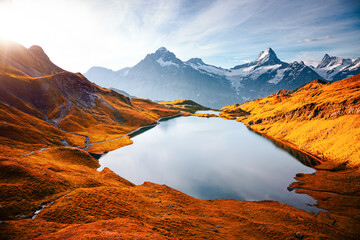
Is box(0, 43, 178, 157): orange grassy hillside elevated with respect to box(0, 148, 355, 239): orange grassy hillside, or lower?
elevated

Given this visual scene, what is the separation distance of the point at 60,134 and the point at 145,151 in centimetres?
6109

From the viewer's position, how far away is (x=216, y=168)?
8669cm

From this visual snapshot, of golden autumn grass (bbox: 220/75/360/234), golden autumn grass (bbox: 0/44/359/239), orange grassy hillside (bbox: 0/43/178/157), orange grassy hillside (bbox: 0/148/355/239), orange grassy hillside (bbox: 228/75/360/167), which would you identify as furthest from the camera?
orange grassy hillside (bbox: 0/43/178/157)

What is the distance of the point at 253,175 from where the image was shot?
263 ft

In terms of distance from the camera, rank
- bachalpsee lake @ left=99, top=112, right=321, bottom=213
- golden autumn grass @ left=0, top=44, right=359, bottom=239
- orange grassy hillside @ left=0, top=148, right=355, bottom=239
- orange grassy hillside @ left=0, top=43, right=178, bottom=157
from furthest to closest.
→ orange grassy hillside @ left=0, top=43, right=178, bottom=157, bachalpsee lake @ left=99, top=112, right=321, bottom=213, golden autumn grass @ left=0, top=44, right=359, bottom=239, orange grassy hillside @ left=0, top=148, right=355, bottom=239

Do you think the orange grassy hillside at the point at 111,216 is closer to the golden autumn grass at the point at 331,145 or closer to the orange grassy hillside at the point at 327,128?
the golden autumn grass at the point at 331,145

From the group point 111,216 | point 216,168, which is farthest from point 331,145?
point 111,216

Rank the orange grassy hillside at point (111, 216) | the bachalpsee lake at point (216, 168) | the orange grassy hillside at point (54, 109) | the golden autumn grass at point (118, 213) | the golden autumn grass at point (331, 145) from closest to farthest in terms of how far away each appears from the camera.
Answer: the orange grassy hillside at point (111, 216) → the golden autumn grass at point (118, 213) → the golden autumn grass at point (331, 145) → the bachalpsee lake at point (216, 168) → the orange grassy hillside at point (54, 109)

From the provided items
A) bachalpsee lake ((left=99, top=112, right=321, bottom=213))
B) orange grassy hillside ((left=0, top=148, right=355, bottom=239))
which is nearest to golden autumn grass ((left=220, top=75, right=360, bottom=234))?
bachalpsee lake ((left=99, top=112, right=321, bottom=213))

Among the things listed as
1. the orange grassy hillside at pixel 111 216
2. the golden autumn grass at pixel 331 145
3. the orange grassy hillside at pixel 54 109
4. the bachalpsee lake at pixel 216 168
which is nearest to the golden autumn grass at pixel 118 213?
the orange grassy hillside at pixel 111 216

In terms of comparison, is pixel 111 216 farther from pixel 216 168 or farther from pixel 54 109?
pixel 54 109

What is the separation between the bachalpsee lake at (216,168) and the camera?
65938 mm

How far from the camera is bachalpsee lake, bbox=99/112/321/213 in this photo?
65.9m

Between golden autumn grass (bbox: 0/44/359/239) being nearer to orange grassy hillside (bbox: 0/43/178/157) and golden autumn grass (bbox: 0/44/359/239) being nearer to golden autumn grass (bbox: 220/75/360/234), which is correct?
golden autumn grass (bbox: 220/75/360/234)
